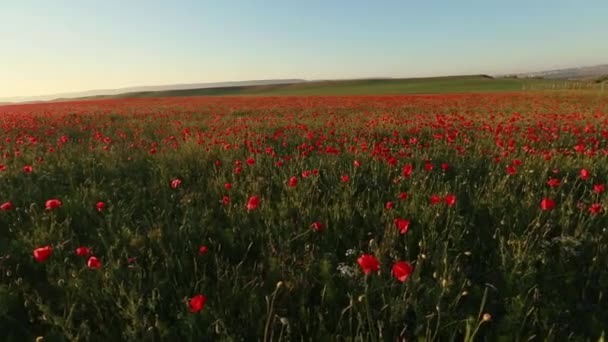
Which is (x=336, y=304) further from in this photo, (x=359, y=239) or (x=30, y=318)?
(x=30, y=318)

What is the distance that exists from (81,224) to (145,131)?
21.8 ft

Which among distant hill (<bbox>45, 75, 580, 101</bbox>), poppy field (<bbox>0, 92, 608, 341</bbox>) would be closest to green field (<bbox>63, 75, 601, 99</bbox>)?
distant hill (<bbox>45, 75, 580, 101</bbox>)

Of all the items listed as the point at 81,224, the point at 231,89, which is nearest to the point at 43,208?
the point at 81,224

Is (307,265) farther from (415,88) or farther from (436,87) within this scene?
(415,88)

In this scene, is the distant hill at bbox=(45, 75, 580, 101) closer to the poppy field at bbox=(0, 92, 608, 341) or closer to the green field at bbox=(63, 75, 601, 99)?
the green field at bbox=(63, 75, 601, 99)

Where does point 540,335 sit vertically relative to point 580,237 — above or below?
below

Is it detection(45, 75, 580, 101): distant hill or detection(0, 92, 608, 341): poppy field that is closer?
detection(0, 92, 608, 341): poppy field

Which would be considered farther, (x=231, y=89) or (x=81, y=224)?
(x=231, y=89)

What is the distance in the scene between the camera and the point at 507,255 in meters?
2.26

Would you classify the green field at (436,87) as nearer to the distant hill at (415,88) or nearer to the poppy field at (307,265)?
the distant hill at (415,88)

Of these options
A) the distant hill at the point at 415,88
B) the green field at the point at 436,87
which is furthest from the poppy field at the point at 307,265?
the distant hill at the point at 415,88

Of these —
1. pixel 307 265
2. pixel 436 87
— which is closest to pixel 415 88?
pixel 436 87

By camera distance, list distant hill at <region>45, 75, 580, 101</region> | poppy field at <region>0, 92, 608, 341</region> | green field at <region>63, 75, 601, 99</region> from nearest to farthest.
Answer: poppy field at <region>0, 92, 608, 341</region>
green field at <region>63, 75, 601, 99</region>
distant hill at <region>45, 75, 580, 101</region>

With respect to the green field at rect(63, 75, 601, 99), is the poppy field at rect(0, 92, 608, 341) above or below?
below
